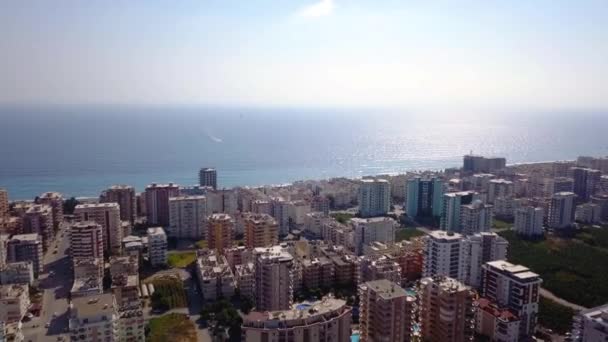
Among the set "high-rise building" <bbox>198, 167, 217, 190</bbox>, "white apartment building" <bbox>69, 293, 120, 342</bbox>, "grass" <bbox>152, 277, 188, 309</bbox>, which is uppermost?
"high-rise building" <bbox>198, 167, 217, 190</bbox>

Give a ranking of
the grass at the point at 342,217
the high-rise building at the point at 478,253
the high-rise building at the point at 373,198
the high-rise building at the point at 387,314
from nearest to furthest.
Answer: the high-rise building at the point at 387,314
the high-rise building at the point at 478,253
the grass at the point at 342,217
the high-rise building at the point at 373,198

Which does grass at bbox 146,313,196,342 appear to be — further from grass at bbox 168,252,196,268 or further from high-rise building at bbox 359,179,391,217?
high-rise building at bbox 359,179,391,217

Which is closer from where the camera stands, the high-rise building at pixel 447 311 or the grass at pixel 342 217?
the high-rise building at pixel 447 311

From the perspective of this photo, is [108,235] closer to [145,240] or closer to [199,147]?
[145,240]

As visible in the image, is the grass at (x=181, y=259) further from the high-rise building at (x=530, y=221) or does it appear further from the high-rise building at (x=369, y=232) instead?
the high-rise building at (x=530, y=221)

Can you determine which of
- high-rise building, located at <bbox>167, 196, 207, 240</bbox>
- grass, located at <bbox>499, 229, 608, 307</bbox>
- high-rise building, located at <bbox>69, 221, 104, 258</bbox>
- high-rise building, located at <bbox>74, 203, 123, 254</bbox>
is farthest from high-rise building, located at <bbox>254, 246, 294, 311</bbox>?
high-rise building, located at <bbox>167, 196, 207, 240</bbox>

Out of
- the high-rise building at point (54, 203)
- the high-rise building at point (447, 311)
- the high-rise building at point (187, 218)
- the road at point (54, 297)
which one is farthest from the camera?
the high-rise building at point (54, 203)

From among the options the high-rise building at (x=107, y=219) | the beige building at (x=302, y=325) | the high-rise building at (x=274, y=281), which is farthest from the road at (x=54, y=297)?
the beige building at (x=302, y=325)
